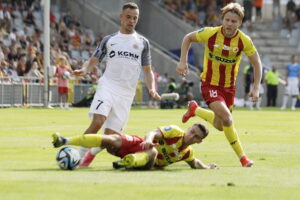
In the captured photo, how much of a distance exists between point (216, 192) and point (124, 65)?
13.0ft

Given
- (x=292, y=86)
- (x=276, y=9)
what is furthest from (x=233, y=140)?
(x=276, y=9)

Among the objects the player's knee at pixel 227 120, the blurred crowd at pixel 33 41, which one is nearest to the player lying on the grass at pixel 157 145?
the player's knee at pixel 227 120

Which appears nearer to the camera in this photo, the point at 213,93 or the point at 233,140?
the point at 233,140

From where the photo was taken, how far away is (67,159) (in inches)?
447

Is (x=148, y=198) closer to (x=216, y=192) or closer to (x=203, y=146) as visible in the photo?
(x=216, y=192)

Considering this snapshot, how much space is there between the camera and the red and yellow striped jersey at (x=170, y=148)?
1188cm

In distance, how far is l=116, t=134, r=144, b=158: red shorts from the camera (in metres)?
11.8

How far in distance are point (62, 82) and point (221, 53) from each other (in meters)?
22.1

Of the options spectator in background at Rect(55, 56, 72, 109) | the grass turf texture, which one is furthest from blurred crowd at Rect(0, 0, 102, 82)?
the grass turf texture

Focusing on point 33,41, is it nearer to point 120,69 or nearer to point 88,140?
point 120,69

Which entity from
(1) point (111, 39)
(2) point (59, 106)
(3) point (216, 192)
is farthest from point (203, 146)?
(2) point (59, 106)

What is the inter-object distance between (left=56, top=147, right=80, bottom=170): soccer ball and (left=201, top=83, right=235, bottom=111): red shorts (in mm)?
3038

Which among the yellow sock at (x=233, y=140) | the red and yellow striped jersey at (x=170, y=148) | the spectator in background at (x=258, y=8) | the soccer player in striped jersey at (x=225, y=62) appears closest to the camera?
the red and yellow striped jersey at (x=170, y=148)

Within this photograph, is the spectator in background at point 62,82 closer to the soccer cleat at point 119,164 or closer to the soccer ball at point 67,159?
the soccer cleat at point 119,164
